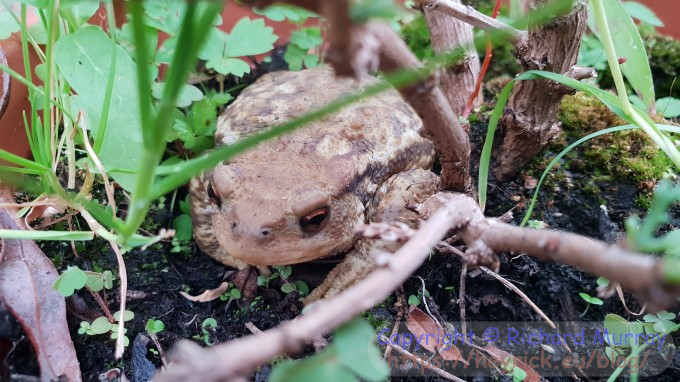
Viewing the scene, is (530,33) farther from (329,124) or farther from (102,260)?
(102,260)

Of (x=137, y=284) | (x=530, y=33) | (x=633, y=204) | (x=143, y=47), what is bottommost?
(x=137, y=284)

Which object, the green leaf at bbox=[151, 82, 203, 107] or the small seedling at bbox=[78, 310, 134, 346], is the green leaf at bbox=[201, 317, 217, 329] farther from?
the green leaf at bbox=[151, 82, 203, 107]

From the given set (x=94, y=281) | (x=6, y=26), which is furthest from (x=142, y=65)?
(x=6, y=26)

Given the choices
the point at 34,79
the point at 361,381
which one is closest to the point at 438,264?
the point at 361,381

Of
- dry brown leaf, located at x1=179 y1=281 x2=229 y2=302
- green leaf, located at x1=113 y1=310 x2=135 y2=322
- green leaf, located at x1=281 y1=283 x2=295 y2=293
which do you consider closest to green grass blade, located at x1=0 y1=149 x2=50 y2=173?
green leaf, located at x1=113 y1=310 x2=135 y2=322

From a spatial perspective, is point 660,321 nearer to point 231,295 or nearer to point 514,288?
point 514,288

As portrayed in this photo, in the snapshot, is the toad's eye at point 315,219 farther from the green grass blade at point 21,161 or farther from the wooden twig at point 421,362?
the green grass blade at point 21,161
